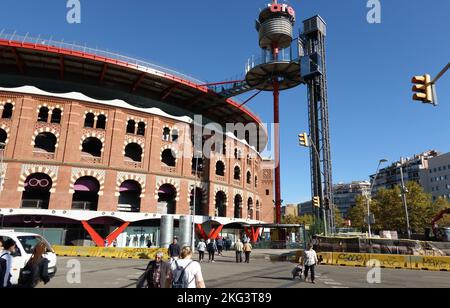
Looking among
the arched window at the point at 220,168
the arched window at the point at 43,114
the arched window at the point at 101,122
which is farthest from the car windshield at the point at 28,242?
the arched window at the point at 220,168

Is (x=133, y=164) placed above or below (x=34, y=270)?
above

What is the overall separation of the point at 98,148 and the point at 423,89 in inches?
1350

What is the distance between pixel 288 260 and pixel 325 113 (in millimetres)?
23995

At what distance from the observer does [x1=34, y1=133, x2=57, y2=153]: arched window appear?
33938 millimetres

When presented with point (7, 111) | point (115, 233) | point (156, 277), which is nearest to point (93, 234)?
point (115, 233)

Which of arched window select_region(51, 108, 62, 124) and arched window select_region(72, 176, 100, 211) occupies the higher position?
arched window select_region(51, 108, 62, 124)

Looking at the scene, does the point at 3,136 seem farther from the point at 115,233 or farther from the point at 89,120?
the point at 115,233

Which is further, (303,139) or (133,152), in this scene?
(133,152)

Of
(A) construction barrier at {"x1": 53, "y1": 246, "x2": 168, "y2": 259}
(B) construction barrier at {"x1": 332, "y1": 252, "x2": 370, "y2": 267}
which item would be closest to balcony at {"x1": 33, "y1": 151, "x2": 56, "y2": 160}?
(A) construction barrier at {"x1": 53, "y1": 246, "x2": 168, "y2": 259}

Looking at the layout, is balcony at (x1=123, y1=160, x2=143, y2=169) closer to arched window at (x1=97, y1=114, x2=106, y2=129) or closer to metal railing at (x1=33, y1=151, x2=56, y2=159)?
arched window at (x1=97, y1=114, x2=106, y2=129)

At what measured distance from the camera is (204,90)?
41438 mm

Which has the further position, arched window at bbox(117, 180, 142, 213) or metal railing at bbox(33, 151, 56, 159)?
arched window at bbox(117, 180, 142, 213)

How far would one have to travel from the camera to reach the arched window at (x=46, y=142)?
1336 inches

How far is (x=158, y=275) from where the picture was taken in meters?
6.19
